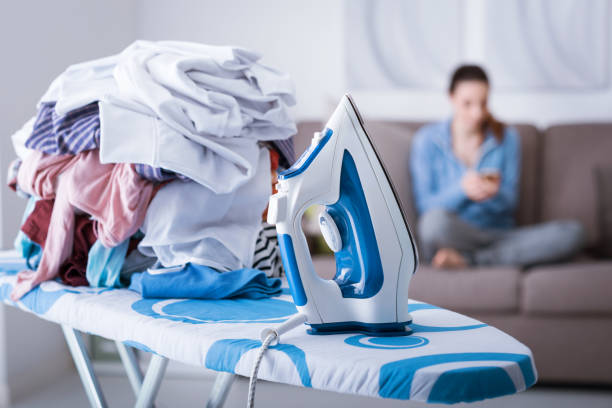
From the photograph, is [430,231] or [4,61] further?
[430,231]

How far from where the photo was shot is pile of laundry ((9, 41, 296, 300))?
87 centimetres

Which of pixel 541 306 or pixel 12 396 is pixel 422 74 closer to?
pixel 541 306

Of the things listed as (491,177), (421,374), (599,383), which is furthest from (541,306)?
(421,374)

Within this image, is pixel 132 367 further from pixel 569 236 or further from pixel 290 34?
pixel 290 34

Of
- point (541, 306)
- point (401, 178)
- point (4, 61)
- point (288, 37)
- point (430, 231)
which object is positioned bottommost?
point (541, 306)

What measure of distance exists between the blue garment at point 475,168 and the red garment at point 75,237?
147cm

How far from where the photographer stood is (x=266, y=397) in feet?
6.09

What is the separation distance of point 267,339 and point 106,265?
0.41 meters

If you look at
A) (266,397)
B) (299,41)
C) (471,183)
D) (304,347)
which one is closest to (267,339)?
(304,347)

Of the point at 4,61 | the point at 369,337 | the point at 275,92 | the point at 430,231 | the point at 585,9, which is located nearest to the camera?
the point at 369,337

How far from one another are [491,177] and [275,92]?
1.40 metres

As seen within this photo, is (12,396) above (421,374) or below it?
below

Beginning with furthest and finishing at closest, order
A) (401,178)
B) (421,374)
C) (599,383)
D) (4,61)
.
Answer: (401,178), (599,383), (4,61), (421,374)

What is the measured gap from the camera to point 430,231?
2.10 m
